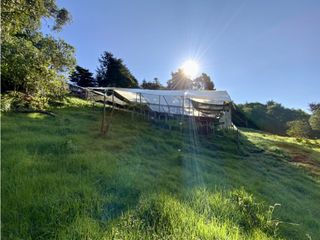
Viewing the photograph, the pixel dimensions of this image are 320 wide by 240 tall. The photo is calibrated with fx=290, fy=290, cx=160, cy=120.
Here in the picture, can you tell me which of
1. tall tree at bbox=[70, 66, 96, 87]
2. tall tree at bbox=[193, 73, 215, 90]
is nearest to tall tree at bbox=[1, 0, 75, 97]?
tall tree at bbox=[70, 66, 96, 87]

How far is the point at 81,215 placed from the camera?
3287 millimetres

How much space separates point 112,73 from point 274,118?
21857mm

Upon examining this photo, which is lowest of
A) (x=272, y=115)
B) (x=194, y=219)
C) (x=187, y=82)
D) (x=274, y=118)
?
(x=194, y=219)

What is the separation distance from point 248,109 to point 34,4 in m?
37.2

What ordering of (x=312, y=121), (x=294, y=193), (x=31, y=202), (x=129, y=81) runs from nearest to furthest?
(x=31, y=202)
(x=294, y=193)
(x=312, y=121)
(x=129, y=81)

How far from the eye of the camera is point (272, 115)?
38.8m

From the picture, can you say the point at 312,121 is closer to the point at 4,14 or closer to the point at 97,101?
the point at 97,101

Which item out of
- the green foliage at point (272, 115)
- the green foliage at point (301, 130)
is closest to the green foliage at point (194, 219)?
the green foliage at point (301, 130)

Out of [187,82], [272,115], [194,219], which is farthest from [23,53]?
[187,82]

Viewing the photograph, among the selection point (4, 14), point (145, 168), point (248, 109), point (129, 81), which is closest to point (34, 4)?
point (4, 14)

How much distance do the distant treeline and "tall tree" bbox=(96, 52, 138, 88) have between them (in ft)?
41.3

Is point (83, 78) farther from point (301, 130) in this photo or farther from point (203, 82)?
point (301, 130)

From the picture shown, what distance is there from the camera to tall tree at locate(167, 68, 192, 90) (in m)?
43.6

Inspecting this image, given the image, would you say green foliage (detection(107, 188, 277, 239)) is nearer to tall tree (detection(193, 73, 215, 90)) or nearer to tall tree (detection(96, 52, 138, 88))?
tall tree (detection(96, 52, 138, 88))
